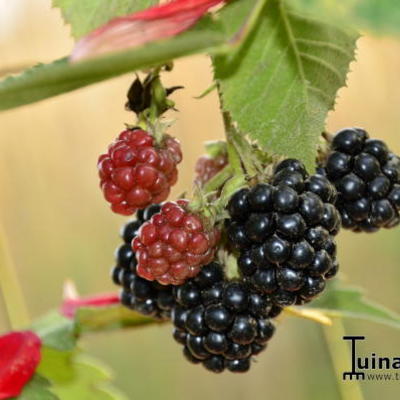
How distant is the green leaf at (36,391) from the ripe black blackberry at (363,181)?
0.31 m

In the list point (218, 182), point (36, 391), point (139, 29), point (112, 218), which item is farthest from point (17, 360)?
point (112, 218)

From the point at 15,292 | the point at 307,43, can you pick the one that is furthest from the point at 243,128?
the point at 15,292

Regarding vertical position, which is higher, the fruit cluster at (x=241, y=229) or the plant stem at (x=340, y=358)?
the fruit cluster at (x=241, y=229)

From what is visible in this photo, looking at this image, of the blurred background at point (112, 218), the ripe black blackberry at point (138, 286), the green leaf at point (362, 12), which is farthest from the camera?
the blurred background at point (112, 218)

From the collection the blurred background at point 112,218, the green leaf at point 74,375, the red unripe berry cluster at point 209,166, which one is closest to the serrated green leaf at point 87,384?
the green leaf at point 74,375

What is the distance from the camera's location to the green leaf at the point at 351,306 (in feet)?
2.22

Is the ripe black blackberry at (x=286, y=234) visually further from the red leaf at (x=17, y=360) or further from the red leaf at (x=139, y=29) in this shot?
the red leaf at (x=17, y=360)

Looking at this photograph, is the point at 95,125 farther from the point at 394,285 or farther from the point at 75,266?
the point at 394,285

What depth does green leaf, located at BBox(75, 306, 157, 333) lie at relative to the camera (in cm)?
73

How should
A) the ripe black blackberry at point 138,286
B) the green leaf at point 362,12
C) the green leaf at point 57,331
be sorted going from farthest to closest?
the green leaf at point 57,331
the ripe black blackberry at point 138,286
the green leaf at point 362,12

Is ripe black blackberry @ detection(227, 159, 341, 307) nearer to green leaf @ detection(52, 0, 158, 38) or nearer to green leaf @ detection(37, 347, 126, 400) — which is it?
green leaf @ detection(52, 0, 158, 38)

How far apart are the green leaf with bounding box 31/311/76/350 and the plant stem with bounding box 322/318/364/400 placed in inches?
10.0

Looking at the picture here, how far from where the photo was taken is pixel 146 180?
0.53 meters

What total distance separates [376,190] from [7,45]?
193cm
